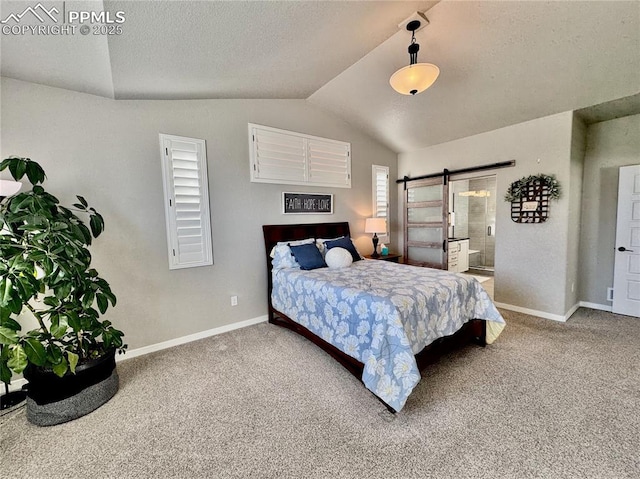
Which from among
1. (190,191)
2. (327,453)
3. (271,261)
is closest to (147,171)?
(190,191)

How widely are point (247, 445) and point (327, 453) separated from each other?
49 centimetres

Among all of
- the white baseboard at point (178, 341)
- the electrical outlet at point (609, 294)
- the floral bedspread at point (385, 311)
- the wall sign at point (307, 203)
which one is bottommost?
the white baseboard at point (178, 341)

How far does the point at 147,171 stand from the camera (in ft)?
8.96

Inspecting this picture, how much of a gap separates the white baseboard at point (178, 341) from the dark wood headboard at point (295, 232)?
30cm

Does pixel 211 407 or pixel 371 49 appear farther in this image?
pixel 371 49

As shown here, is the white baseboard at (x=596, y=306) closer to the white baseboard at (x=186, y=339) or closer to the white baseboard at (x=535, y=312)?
the white baseboard at (x=535, y=312)

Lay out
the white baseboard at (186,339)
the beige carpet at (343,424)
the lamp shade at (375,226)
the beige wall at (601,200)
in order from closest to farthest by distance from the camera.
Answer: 1. the beige carpet at (343,424)
2. the white baseboard at (186,339)
3. the beige wall at (601,200)
4. the lamp shade at (375,226)

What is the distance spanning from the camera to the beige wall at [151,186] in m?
2.31

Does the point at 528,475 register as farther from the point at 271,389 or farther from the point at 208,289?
the point at 208,289

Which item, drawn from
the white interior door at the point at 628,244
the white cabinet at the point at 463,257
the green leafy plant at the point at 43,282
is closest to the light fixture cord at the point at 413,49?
the green leafy plant at the point at 43,282

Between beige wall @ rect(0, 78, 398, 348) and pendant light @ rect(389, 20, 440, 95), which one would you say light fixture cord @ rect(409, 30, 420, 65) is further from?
beige wall @ rect(0, 78, 398, 348)

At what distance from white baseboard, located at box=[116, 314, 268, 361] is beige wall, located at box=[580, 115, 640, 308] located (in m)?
4.61

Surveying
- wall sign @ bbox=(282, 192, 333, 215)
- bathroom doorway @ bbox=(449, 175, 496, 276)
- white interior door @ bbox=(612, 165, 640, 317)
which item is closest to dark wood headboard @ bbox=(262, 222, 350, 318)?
wall sign @ bbox=(282, 192, 333, 215)

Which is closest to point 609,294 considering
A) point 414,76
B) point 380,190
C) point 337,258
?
point 380,190
